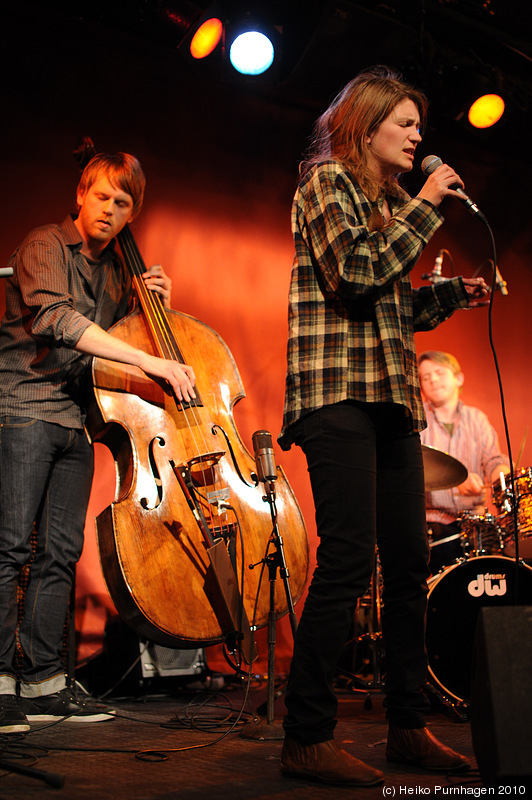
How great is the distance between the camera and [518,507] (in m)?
2.86

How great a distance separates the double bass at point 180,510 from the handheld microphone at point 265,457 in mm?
190

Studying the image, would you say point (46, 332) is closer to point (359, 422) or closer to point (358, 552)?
point (359, 422)

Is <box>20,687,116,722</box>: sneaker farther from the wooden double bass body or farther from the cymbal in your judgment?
the cymbal

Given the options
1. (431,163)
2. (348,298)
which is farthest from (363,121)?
(348,298)

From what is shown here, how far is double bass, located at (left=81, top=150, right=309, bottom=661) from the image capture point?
1983mm

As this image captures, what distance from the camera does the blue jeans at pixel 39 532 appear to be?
2.20 meters

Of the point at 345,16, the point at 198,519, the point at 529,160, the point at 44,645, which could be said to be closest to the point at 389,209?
the point at 198,519

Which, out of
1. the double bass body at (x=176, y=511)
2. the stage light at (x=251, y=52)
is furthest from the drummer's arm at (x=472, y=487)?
the stage light at (x=251, y=52)

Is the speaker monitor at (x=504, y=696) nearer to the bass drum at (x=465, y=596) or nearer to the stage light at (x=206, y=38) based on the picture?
the bass drum at (x=465, y=596)

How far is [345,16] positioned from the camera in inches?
144

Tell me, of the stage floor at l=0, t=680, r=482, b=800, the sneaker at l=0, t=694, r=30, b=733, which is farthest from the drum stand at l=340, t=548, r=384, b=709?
the sneaker at l=0, t=694, r=30, b=733

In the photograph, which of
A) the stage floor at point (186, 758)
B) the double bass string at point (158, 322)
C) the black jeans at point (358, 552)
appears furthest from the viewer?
the double bass string at point (158, 322)

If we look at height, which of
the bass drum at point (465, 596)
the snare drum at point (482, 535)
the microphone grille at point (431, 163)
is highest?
the microphone grille at point (431, 163)

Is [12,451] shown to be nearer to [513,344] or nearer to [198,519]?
[198,519]
